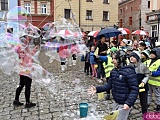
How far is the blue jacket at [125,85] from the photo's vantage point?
3.47 meters

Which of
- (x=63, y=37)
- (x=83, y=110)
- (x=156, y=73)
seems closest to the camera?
(x=83, y=110)

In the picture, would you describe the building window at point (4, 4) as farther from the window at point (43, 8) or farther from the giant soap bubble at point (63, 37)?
the giant soap bubble at point (63, 37)

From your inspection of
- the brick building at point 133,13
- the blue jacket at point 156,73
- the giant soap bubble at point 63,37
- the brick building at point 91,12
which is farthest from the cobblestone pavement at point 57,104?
the brick building at point 133,13

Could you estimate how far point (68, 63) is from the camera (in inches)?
505

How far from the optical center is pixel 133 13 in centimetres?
4338

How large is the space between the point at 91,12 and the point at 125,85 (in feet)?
99.9

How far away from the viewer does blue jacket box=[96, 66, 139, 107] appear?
A: 11.4 feet

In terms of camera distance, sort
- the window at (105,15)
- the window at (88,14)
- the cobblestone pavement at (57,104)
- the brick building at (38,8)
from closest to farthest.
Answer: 1. the cobblestone pavement at (57,104)
2. the brick building at (38,8)
3. the window at (88,14)
4. the window at (105,15)

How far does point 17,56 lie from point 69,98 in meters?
1.68

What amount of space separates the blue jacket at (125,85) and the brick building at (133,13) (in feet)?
112

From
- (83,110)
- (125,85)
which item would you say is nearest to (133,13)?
(83,110)

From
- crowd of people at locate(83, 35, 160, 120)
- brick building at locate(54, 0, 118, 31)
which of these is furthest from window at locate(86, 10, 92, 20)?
crowd of people at locate(83, 35, 160, 120)

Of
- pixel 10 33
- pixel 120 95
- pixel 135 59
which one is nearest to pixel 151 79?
pixel 135 59

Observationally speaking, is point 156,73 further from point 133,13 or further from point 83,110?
point 133,13
